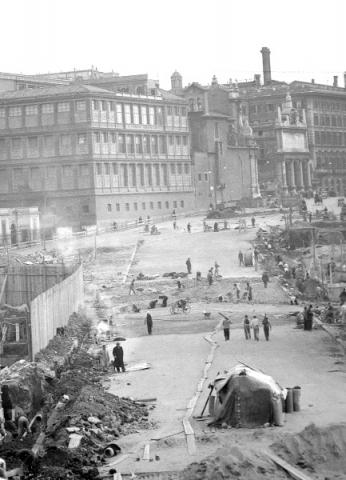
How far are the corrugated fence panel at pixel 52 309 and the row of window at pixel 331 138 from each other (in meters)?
98.2

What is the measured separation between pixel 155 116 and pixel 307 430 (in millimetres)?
85136

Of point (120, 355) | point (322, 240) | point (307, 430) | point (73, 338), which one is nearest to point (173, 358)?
point (120, 355)

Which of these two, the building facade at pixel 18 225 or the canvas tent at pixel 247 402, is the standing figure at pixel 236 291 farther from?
the canvas tent at pixel 247 402

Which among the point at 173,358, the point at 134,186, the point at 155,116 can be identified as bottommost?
the point at 173,358

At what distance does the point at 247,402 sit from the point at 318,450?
3370 mm

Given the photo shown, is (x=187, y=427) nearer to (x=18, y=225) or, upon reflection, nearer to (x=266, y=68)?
(x=18, y=225)

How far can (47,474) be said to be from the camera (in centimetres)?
2117

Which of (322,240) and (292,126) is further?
(292,126)

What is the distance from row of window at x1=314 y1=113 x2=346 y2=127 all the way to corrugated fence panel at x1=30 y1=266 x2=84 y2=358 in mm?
99286

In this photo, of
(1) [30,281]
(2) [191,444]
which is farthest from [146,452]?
(1) [30,281]

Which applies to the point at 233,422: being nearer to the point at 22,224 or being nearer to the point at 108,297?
the point at 108,297

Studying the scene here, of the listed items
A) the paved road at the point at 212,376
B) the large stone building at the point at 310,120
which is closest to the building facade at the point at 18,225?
the paved road at the point at 212,376

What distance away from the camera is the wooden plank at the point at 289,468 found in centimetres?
2100

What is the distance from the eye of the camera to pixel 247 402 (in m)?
25.5
